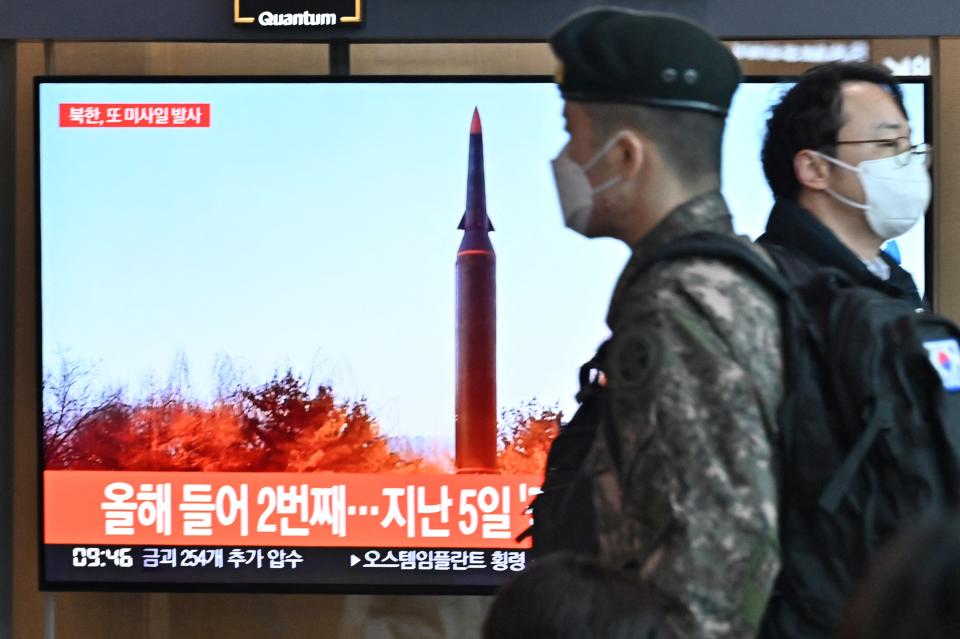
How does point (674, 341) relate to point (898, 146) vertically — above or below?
below

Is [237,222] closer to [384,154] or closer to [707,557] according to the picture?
[384,154]

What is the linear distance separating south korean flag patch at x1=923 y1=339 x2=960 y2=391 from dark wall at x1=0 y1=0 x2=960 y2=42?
256 cm

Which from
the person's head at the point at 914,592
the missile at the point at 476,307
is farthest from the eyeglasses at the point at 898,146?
the missile at the point at 476,307

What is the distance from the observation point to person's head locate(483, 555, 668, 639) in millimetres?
1402

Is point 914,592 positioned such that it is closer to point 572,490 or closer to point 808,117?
point 572,490

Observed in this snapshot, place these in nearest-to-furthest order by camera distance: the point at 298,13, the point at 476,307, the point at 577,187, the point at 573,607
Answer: the point at 573,607, the point at 577,187, the point at 298,13, the point at 476,307

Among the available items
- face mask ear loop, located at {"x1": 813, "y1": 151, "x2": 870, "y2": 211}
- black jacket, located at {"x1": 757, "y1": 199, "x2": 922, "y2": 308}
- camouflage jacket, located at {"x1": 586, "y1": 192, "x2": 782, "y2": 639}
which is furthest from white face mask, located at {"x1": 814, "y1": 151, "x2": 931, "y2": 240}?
camouflage jacket, located at {"x1": 586, "y1": 192, "x2": 782, "y2": 639}

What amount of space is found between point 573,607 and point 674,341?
1.02ft

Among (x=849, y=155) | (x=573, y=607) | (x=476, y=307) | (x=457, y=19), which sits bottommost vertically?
(x=573, y=607)

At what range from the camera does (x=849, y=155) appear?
7.20 feet

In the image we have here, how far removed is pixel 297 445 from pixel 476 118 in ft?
3.76

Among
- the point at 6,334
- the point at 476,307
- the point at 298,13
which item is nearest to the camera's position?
the point at 298,13

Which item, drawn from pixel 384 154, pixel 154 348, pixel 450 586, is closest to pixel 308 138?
pixel 384 154

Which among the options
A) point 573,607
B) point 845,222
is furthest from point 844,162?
point 573,607
